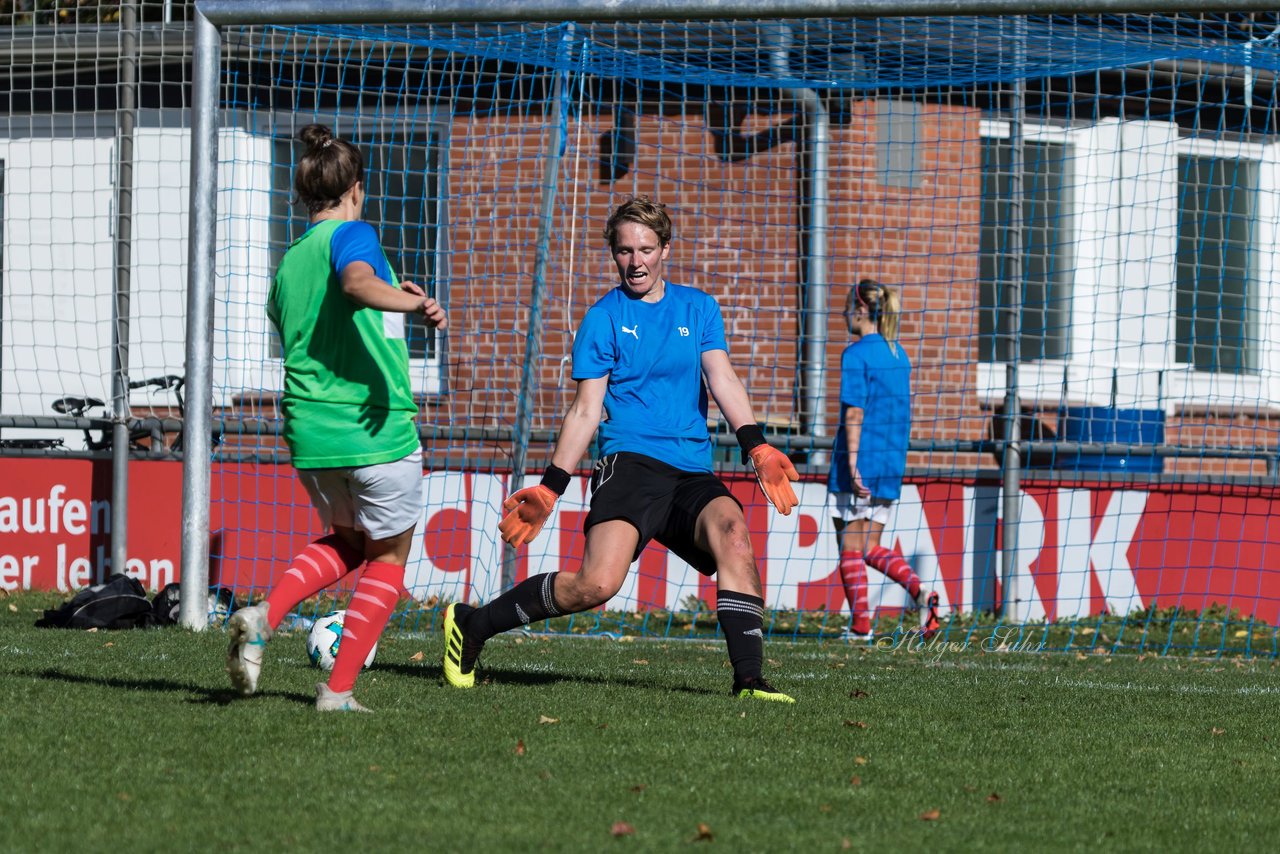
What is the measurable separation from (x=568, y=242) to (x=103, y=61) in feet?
13.4

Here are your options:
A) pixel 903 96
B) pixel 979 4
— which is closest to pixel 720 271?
pixel 903 96

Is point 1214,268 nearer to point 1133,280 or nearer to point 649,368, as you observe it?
point 1133,280

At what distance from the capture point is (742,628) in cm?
618

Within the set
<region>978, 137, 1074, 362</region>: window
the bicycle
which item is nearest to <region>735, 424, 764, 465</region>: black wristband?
the bicycle

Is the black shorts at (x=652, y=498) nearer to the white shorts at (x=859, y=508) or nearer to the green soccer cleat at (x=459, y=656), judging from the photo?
the green soccer cleat at (x=459, y=656)

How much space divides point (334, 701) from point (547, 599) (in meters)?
1.10

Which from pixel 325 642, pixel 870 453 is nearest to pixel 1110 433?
pixel 870 453

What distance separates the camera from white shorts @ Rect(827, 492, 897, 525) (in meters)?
9.58

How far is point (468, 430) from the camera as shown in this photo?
11.0 m

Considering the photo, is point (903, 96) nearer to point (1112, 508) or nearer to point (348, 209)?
point (1112, 508)

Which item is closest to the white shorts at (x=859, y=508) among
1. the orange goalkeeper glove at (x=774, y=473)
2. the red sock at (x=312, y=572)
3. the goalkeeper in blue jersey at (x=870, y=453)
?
the goalkeeper in blue jersey at (x=870, y=453)

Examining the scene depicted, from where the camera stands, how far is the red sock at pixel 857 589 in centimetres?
954

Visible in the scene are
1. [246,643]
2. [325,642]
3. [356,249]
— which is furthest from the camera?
[325,642]

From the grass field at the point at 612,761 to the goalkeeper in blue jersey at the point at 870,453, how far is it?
2088mm
